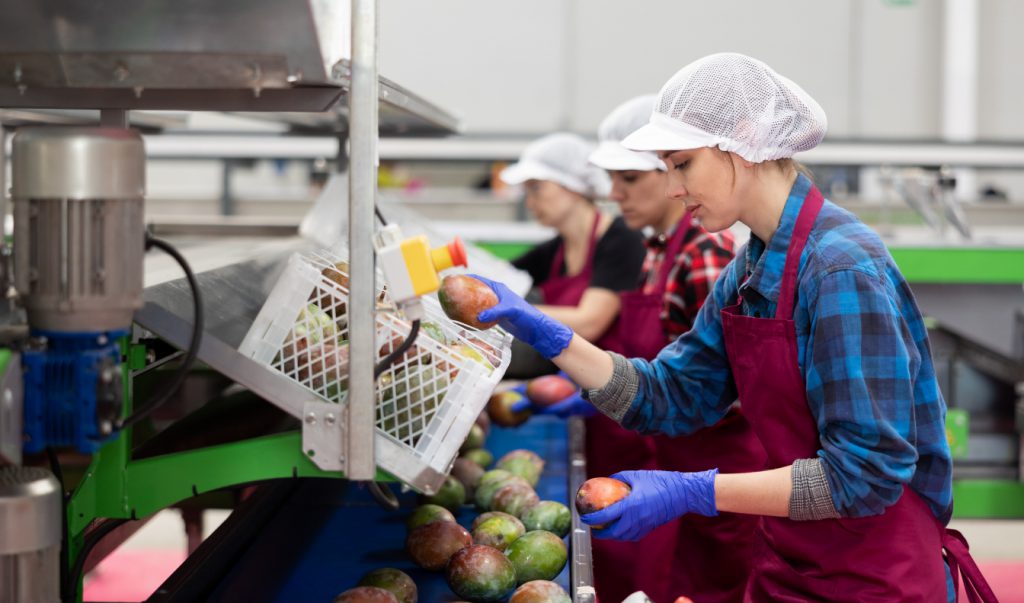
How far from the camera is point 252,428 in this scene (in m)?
2.56

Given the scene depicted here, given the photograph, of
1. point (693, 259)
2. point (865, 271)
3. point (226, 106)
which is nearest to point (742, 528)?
point (693, 259)

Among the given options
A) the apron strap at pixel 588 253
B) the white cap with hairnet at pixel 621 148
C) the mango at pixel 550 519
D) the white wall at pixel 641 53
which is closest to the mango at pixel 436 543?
the mango at pixel 550 519

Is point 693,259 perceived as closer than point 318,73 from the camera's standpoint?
No

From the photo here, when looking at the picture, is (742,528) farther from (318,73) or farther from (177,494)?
(318,73)

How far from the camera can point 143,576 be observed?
427 cm

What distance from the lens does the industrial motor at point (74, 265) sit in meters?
1.27

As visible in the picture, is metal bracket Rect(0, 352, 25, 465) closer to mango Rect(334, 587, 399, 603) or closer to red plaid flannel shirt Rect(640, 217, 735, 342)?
mango Rect(334, 587, 399, 603)

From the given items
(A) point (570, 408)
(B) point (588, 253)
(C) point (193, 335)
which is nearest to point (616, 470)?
(A) point (570, 408)

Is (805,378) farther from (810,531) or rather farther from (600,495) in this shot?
(600,495)

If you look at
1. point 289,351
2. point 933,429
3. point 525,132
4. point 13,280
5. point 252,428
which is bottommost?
point 252,428

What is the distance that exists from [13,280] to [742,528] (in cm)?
181

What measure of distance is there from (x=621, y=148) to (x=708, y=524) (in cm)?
95

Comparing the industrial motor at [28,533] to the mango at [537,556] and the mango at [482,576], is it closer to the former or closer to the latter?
the mango at [482,576]

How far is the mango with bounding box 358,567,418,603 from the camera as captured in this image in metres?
1.73
